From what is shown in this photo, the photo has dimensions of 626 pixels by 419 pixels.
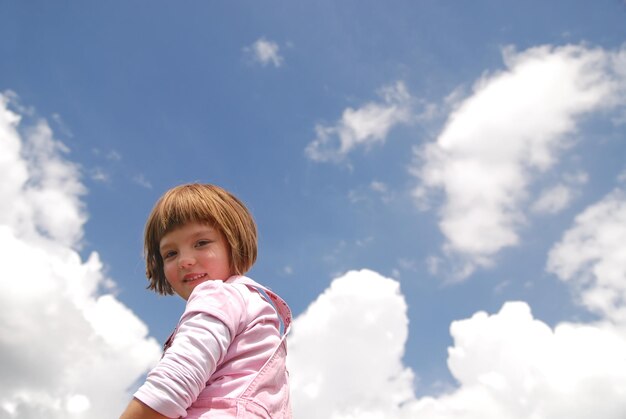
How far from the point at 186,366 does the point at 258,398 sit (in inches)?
21.0

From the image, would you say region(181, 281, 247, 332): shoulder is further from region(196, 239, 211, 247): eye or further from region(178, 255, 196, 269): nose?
region(196, 239, 211, 247): eye

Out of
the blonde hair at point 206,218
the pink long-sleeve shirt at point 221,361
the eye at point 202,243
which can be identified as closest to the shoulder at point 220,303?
the pink long-sleeve shirt at point 221,361

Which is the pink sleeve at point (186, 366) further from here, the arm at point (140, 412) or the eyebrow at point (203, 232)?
the eyebrow at point (203, 232)

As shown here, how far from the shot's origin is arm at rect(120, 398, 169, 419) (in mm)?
2992

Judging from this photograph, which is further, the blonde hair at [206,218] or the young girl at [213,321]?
the blonde hair at [206,218]

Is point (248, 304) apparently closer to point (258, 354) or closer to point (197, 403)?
point (258, 354)

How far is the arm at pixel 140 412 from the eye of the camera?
2.99 metres

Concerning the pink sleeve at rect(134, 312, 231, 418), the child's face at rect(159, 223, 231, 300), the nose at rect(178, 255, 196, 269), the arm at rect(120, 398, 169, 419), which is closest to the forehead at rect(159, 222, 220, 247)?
the child's face at rect(159, 223, 231, 300)

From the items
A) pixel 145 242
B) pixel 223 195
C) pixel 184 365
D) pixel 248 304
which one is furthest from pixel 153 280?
pixel 184 365

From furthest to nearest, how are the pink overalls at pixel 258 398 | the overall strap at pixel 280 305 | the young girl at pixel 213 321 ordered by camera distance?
the overall strap at pixel 280 305, the pink overalls at pixel 258 398, the young girl at pixel 213 321

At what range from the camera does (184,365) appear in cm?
312

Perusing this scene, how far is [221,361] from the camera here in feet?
11.1

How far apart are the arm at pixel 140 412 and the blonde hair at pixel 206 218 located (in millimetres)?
1439

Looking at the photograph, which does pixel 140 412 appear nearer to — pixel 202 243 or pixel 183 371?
pixel 183 371
